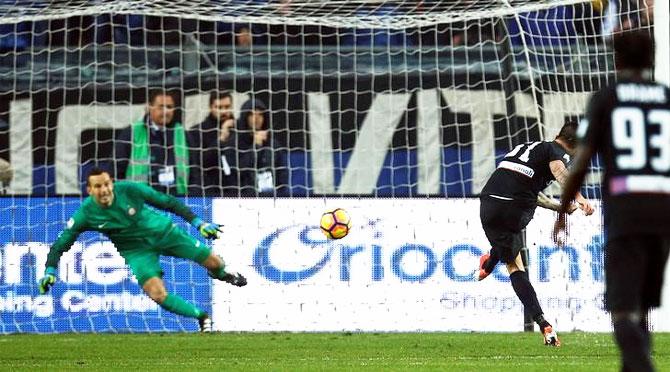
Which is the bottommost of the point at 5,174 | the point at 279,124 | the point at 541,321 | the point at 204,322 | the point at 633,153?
the point at 541,321

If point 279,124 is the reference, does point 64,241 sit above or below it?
below

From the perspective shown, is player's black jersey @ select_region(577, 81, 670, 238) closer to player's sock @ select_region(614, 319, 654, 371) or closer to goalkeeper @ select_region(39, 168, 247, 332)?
player's sock @ select_region(614, 319, 654, 371)

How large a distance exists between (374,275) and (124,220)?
2.62 metres

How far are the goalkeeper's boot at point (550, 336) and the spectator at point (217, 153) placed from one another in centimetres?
415

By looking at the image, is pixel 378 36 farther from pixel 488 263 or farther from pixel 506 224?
pixel 506 224

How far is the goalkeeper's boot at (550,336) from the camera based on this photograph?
1159 cm

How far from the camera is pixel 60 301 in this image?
1405cm

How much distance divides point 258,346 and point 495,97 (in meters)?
4.50

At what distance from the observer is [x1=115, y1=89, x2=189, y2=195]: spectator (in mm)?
14453

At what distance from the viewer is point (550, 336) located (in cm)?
1162

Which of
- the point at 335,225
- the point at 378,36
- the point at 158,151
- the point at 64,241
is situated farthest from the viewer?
the point at 378,36

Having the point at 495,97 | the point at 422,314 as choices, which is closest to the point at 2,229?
the point at 422,314

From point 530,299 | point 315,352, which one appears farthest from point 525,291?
point 315,352

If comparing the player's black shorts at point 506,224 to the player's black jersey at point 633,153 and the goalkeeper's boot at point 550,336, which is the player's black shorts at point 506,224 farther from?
the player's black jersey at point 633,153
